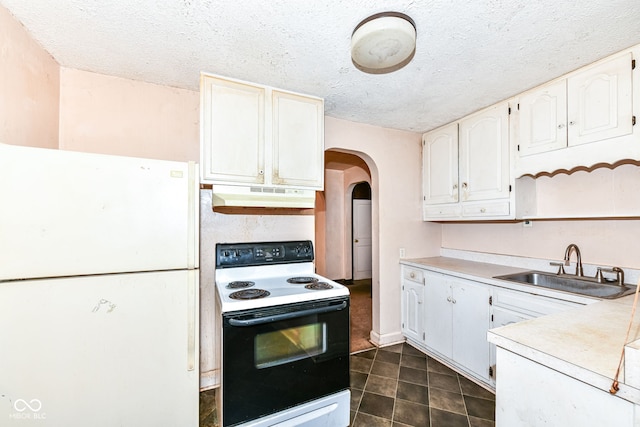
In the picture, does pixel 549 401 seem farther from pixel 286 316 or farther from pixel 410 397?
pixel 410 397

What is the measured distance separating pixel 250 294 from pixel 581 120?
234 cm

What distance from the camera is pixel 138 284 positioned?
1277 millimetres

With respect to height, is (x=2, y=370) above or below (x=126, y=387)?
above

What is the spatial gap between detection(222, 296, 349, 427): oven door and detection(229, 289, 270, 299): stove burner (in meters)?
0.13

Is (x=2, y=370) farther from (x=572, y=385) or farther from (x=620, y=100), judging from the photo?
(x=620, y=100)

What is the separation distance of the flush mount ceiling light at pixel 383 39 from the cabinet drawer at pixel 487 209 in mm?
1513

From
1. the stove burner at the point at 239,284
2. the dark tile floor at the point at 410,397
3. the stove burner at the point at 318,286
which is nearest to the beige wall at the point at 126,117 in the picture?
the stove burner at the point at 239,284

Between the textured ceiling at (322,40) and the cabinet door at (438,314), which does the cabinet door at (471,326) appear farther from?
the textured ceiling at (322,40)

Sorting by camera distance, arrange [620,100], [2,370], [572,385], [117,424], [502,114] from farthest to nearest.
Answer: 1. [502,114]
2. [620,100]
3. [117,424]
4. [2,370]
5. [572,385]

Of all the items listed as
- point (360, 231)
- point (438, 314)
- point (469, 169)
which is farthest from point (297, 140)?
point (360, 231)

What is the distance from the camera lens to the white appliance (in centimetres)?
141

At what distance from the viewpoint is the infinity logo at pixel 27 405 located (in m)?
1.08

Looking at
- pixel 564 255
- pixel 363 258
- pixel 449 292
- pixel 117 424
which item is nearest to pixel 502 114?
pixel 564 255

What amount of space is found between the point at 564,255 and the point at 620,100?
1.15 metres
